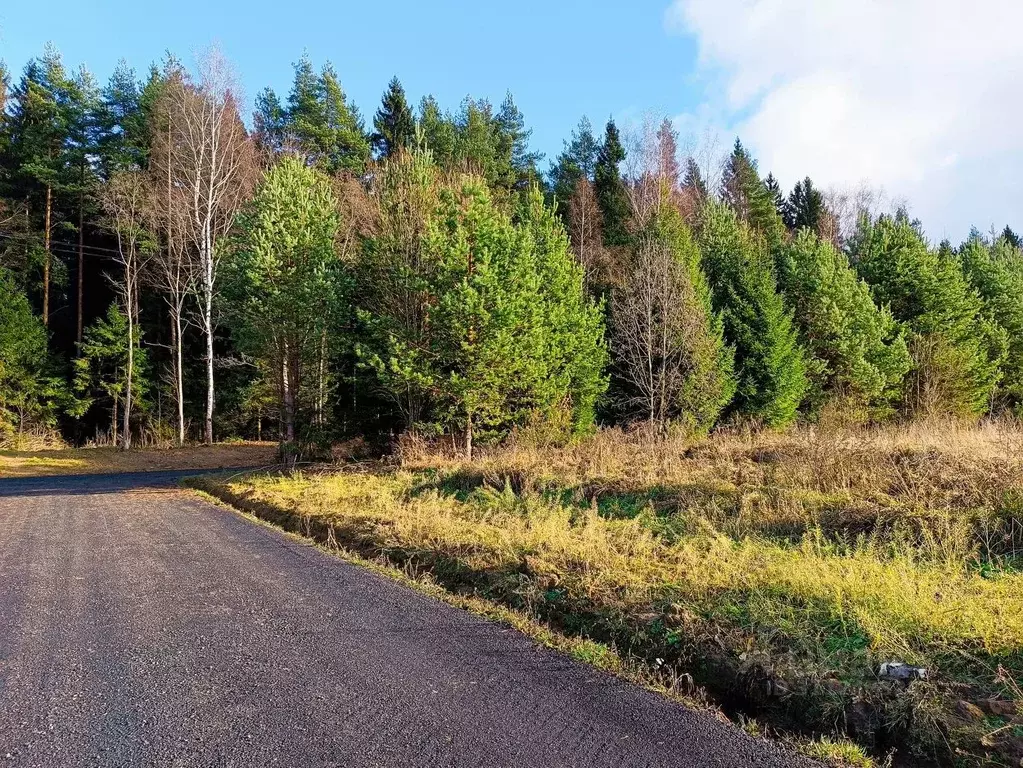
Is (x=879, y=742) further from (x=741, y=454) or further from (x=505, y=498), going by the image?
(x=741, y=454)

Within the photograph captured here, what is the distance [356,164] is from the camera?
38.2 metres

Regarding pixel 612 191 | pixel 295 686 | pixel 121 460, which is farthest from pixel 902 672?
pixel 612 191

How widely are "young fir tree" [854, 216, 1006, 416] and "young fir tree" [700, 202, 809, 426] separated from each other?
252 inches

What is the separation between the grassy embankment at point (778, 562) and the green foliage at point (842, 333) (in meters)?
18.3

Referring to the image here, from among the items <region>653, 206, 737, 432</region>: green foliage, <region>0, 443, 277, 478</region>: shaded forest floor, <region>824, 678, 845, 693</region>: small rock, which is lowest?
<region>824, 678, 845, 693</region>: small rock

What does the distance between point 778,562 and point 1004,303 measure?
44072mm

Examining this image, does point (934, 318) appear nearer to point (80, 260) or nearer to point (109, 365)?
point (109, 365)

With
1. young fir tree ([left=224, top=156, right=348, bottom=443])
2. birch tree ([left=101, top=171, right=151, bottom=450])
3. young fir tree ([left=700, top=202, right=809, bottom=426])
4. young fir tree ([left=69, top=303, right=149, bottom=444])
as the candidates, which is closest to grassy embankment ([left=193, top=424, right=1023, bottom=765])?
young fir tree ([left=224, top=156, right=348, bottom=443])

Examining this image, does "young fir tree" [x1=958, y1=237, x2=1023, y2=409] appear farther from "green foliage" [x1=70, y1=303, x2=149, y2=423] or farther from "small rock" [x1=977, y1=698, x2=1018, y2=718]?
"green foliage" [x1=70, y1=303, x2=149, y2=423]

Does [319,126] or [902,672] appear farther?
[319,126]

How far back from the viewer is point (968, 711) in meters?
3.83

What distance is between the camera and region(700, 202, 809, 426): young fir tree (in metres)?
28.4

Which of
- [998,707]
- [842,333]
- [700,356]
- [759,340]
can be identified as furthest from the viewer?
[842,333]

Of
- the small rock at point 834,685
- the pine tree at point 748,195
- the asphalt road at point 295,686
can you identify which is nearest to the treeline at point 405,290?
the pine tree at point 748,195
